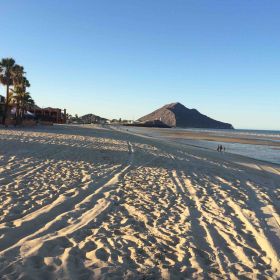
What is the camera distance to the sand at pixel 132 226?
15.4ft

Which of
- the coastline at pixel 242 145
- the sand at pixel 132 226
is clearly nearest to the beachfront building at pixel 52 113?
the coastline at pixel 242 145

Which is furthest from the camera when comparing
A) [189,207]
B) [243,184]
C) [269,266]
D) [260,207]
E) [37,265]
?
[243,184]

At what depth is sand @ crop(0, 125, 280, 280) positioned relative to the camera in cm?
470

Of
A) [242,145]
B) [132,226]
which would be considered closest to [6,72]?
[242,145]

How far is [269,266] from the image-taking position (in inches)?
199

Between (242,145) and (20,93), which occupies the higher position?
(20,93)

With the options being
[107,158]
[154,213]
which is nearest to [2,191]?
[154,213]

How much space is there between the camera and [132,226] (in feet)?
21.2

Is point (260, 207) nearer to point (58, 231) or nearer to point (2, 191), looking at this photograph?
point (58, 231)

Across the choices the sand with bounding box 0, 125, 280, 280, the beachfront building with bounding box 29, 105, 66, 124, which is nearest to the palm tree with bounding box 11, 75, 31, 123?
the beachfront building with bounding box 29, 105, 66, 124

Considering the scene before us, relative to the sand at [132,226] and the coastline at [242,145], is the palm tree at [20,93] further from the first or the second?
the sand at [132,226]

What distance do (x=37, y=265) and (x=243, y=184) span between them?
9.27 meters

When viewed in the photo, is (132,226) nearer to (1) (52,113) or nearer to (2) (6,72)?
(2) (6,72)

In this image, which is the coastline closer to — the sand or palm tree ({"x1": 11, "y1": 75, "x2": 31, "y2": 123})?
the sand
